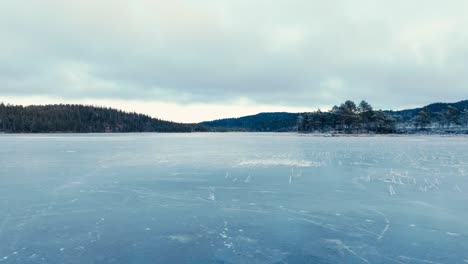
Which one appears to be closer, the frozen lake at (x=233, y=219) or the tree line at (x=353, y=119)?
the frozen lake at (x=233, y=219)

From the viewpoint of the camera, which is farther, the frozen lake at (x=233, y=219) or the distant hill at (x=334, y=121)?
the distant hill at (x=334, y=121)

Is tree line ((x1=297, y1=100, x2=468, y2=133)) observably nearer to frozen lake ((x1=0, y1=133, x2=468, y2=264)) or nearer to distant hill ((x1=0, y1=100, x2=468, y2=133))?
distant hill ((x1=0, y1=100, x2=468, y2=133))

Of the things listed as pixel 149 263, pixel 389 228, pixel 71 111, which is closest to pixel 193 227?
pixel 149 263

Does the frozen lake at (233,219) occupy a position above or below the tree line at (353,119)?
below

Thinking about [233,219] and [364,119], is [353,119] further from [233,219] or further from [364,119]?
[233,219]

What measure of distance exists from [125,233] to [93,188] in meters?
6.26

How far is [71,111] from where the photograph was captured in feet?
649

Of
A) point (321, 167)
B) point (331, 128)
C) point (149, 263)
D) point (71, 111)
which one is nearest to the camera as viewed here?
point (149, 263)

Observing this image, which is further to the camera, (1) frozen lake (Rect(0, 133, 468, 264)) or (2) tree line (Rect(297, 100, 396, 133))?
(2) tree line (Rect(297, 100, 396, 133))

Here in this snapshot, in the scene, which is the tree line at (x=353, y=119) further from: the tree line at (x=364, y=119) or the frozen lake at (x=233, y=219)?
the frozen lake at (x=233, y=219)

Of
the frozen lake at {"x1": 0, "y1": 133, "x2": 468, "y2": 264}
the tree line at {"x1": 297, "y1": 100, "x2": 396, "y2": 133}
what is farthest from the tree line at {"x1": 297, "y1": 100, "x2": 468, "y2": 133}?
the frozen lake at {"x1": 0, "y1": 133, "x2": 468, "y2": 264}

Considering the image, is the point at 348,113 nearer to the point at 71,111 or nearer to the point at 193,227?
the point at 193,227

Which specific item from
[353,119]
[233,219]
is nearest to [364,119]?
[353,119]

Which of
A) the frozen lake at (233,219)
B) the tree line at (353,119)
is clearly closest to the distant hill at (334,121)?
the tree line at (353,119)
